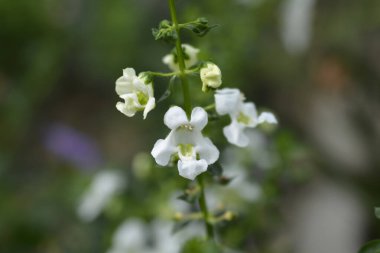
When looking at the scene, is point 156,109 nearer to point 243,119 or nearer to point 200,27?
point 243,119

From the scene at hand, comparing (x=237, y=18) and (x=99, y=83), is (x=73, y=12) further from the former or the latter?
(x=237, y=18)

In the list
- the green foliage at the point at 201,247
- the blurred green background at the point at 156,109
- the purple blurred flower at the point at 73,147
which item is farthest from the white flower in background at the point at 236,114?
the purple blurred flower at the point at 73,147

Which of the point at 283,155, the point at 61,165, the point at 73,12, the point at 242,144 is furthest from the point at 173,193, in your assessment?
the point at 73,12

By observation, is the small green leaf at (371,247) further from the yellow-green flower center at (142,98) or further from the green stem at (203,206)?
the yellow-green flower center at (142,98)

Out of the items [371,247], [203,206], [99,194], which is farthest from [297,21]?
[371,247]

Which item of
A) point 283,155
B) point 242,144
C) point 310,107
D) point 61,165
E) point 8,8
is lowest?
point 61,165

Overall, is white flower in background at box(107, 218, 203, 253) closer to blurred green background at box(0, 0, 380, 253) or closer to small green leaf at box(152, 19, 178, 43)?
blurred green background at box(0, 0, 380, 253)
